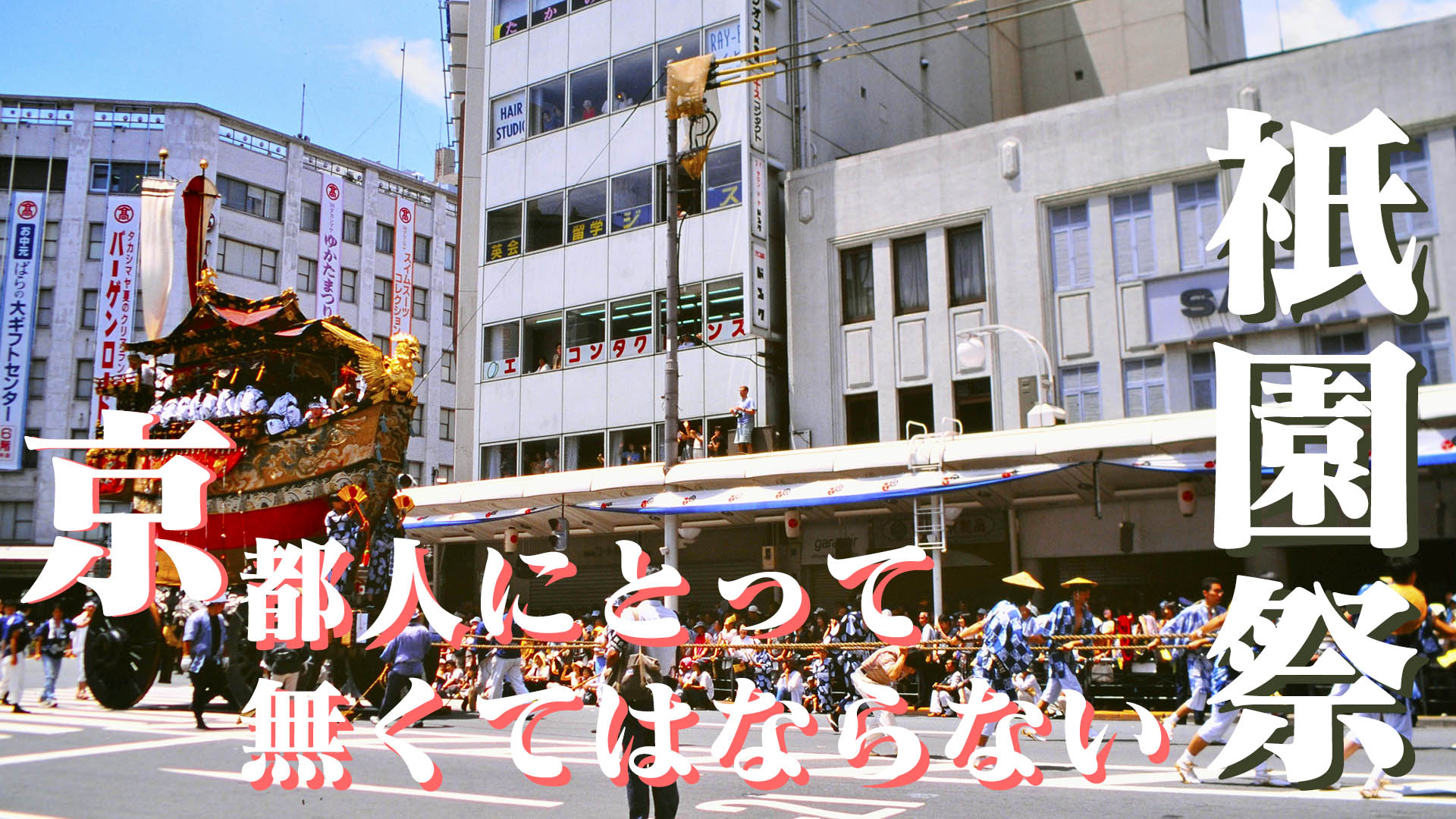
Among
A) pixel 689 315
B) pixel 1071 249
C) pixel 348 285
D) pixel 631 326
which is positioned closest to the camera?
pixel 1071 249

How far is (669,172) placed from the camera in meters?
24.6

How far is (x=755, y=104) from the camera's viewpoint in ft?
92.7

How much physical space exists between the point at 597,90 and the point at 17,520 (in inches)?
1193

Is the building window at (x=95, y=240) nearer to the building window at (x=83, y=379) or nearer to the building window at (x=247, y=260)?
the building window at (x=83, y=379)

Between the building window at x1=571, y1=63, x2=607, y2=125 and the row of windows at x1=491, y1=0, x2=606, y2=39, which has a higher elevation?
the row of windows at x1=491, y1=0, x2=606, y2=39

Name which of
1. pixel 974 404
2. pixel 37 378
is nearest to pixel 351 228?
Answer: pixel 37 378

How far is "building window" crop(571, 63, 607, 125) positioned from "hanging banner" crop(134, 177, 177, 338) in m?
14.7

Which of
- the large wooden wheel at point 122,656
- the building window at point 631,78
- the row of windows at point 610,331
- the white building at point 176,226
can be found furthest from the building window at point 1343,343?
the white building at point 176,226

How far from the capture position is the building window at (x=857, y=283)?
27844 millimetres

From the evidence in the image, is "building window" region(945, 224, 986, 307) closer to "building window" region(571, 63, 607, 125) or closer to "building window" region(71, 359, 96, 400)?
"building window" region(571, 63, 607, 125)

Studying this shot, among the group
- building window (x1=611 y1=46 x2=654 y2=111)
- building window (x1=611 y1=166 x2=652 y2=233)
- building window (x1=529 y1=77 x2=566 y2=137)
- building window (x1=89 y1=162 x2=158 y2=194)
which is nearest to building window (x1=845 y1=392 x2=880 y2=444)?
building window (x1=611 y1=166 x2=652 y2=233)

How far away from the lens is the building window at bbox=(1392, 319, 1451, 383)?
21609 millimetres

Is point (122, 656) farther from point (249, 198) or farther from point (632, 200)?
point (249, 198)

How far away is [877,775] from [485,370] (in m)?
22.9
